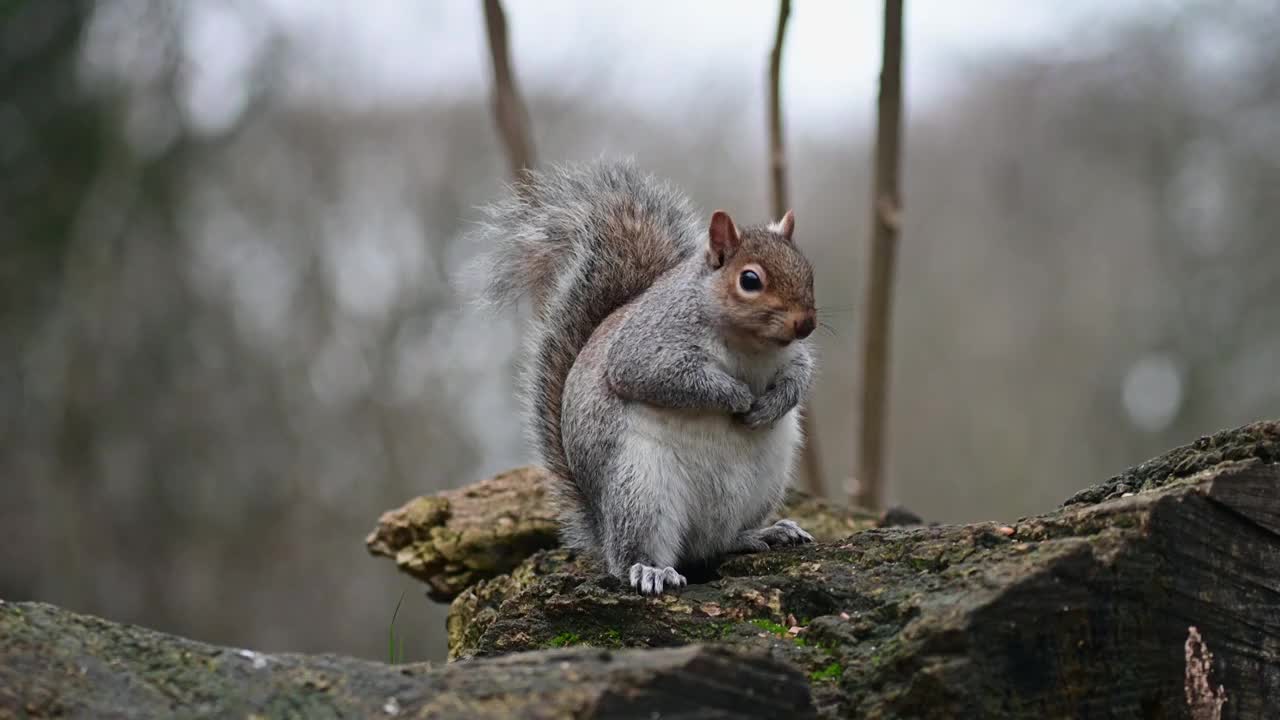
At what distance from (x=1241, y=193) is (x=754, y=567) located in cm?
781

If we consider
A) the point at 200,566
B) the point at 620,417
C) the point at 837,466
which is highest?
the point at 837,466

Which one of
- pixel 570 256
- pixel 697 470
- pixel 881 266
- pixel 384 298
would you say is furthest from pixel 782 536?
pixel 384 298

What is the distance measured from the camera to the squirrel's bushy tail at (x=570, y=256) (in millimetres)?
2621

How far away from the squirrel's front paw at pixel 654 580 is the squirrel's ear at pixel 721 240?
64 cm

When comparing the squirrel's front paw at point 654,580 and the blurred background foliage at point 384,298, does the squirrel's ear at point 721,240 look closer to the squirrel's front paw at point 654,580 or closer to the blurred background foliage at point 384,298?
the squirrel's front paw at point 654,580

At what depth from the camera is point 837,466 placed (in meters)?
8.40

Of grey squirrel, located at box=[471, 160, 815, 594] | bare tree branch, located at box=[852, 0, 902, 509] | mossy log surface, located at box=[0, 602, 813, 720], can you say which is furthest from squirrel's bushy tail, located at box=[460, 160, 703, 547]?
mossy log surface, located at box=[0, 602, 813, 720]

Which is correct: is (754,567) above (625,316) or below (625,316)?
below

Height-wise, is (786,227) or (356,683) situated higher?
(786,227)

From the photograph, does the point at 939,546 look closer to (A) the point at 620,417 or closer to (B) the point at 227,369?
(A) the point at 620,417

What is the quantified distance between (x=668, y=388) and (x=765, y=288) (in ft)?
0.89

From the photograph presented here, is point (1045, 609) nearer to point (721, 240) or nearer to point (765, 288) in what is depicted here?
point (765, 288)

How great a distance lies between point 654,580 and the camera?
2062 millimetres

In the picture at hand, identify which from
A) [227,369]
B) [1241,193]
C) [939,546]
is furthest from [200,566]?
[1241,193]
